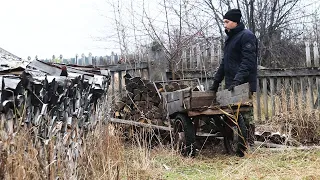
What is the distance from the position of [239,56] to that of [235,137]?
111 centimetres

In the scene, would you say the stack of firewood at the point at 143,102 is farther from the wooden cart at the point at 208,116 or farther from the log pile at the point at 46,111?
the log pile at the point at 46,111

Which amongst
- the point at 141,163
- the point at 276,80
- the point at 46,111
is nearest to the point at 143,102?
the point at 276,80

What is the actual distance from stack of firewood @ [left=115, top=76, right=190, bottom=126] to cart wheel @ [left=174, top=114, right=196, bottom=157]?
1459 millimetres

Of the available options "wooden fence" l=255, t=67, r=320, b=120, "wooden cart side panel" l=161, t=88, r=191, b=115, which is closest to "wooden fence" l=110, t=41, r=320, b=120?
"wooden fence" l=255, t=67, r=320, b=120

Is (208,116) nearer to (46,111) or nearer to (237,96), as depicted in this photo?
(237,96)

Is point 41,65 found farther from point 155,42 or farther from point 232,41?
point 155,42

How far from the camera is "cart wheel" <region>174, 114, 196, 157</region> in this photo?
20.4ft

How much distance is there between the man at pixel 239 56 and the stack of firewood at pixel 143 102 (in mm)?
1814

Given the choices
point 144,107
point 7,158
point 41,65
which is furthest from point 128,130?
point 7,158

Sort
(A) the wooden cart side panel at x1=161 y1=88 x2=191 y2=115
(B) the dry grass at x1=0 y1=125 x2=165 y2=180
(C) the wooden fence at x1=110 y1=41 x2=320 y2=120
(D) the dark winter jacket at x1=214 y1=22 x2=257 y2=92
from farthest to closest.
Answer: (C) the wooden fence at x1=110 y1=41 x2=320 y2=120, (A) the wooden cart side panel at x1=161 y1=88 x2=191 y2=115, (D) the dark winter jacket at x1=214 y1=22 x2=257 y2=92, (B) the dry grass at x1=0 y1=125 x2=165 y2=180

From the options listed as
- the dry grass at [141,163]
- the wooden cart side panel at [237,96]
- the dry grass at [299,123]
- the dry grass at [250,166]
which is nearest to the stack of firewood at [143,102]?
the dry grass at [141,163]

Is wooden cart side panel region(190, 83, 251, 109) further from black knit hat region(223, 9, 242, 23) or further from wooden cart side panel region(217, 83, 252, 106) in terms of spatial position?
black knit hat region(223, 9, 242, 23)

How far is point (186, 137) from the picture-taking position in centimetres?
624

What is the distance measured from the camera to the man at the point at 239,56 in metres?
5.94
